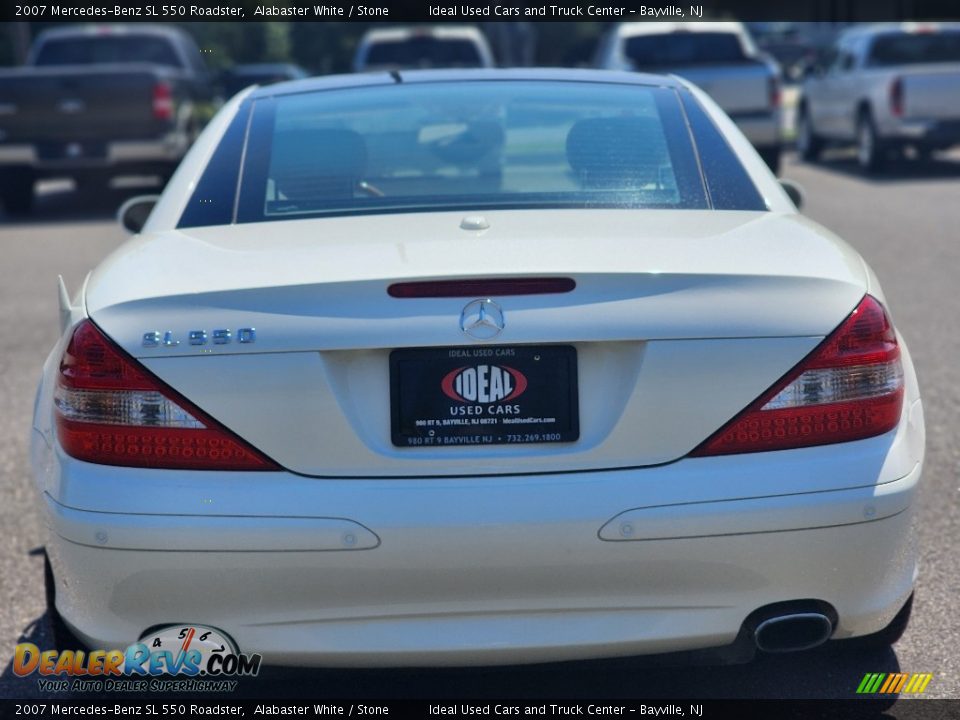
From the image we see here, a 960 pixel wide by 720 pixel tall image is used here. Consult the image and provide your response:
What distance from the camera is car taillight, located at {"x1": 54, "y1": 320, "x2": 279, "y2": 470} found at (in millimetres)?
3051

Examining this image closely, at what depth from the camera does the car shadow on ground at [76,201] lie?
16188 mm

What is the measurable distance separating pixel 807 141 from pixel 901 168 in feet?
7.80

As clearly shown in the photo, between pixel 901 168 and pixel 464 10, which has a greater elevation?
pixel 464 10

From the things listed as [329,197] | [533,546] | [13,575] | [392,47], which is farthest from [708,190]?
[392,47]

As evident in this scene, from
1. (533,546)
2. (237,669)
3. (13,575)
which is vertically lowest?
(13,575)

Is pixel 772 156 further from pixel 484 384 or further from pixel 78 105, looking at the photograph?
pixel 484 384

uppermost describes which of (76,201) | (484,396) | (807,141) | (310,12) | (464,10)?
(484,396)

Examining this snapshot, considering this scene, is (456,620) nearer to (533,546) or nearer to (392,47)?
(533,546)

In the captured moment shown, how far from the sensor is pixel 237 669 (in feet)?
10.4

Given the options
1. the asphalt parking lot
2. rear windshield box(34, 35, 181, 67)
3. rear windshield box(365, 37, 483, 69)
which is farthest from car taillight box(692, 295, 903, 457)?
rear windshield box(34, 35, 181, 67)

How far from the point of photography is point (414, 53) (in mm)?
19453

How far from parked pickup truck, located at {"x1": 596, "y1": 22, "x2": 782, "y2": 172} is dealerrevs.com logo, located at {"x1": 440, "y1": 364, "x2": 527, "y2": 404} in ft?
45.1

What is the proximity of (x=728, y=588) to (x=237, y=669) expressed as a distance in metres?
1.06

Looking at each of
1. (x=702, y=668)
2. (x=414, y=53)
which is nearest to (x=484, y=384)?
(x=702, y=668)
